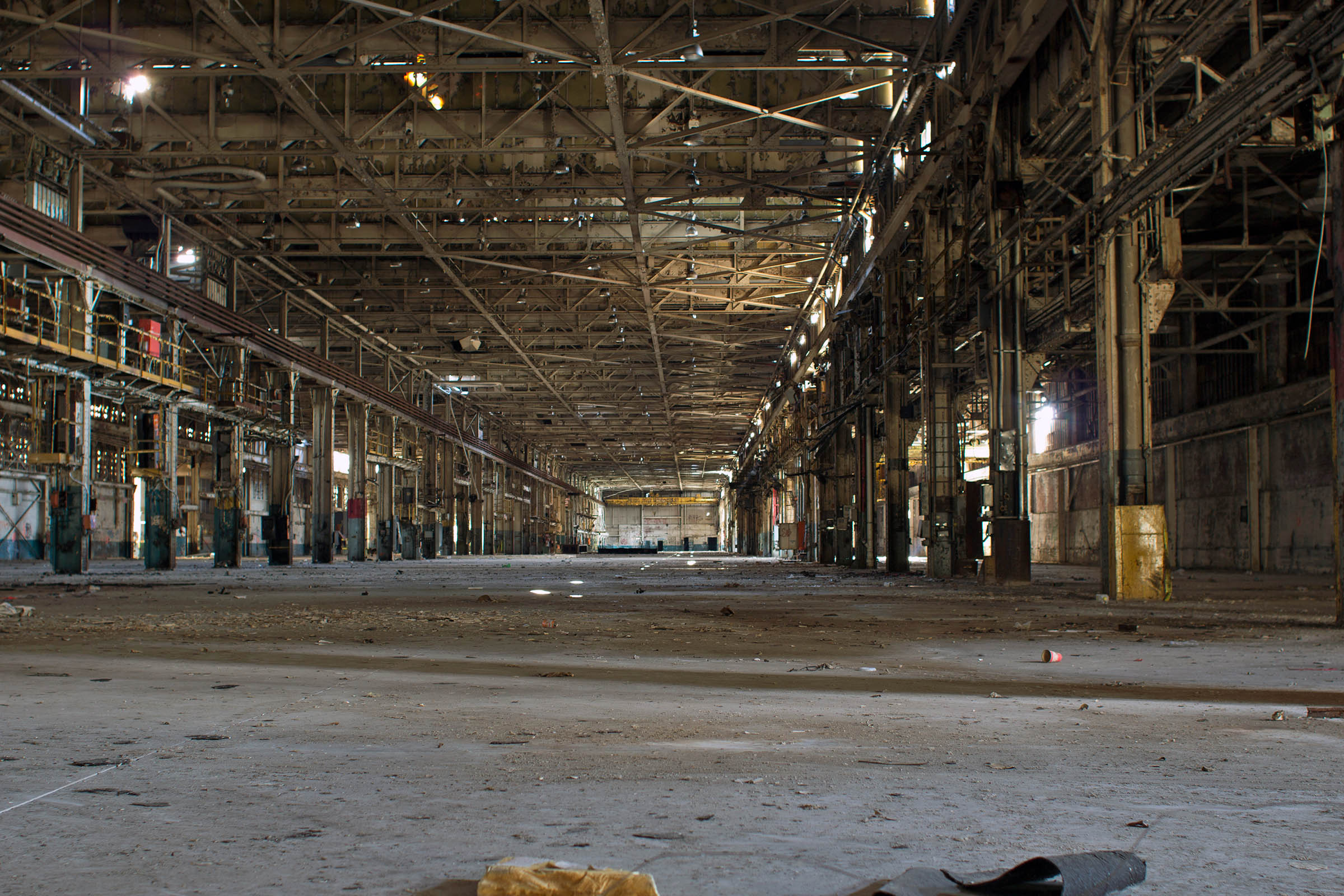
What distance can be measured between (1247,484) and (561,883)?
2455 centimetres

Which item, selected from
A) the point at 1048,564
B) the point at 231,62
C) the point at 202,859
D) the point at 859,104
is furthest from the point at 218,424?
the point at 202,859

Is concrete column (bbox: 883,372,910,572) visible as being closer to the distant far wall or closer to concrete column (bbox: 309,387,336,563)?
the distant far wall

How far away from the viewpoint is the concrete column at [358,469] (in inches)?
1451

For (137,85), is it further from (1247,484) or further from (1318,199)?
(1247,484)

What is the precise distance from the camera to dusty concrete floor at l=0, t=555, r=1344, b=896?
93.3 inches

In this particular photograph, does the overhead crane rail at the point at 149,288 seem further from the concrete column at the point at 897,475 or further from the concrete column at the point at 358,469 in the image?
the concrete column at the point at 897,475

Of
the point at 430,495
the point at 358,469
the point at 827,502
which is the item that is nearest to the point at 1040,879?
the point at 827,502

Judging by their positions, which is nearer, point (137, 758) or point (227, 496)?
point (137, 758)

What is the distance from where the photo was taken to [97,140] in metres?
21.3

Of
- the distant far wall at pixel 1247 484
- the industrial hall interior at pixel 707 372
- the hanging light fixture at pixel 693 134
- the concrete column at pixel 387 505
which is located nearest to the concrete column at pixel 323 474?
the industrial hall interior at pixel 707 372

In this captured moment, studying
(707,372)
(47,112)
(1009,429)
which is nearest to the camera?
(1009,429)

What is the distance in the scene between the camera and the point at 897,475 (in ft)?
75.6

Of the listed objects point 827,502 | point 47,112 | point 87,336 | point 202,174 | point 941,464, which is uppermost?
point 47,112

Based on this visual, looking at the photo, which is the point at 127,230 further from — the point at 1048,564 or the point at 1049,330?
the point at 1048,564
